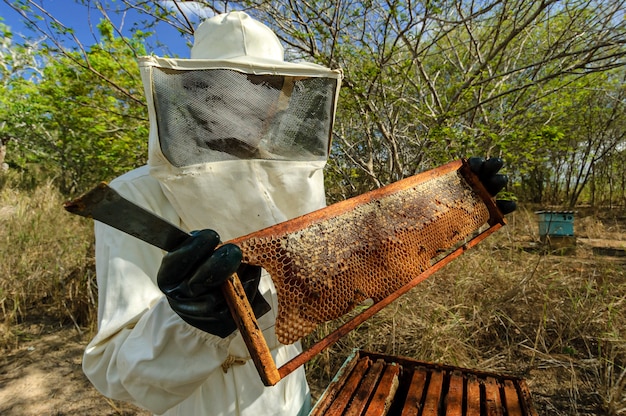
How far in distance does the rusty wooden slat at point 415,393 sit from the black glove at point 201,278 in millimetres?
986

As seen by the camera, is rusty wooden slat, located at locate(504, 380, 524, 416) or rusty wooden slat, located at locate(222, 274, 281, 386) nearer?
rusty wooden slat, located at locate(222, 274, 281, 386)

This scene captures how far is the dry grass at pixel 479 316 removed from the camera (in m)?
3.16

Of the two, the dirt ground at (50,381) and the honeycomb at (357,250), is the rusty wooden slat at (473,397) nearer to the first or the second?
the honeycomb at (357,250)

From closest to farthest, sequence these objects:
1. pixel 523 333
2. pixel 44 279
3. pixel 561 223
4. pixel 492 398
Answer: pixel 492 398 < pixel 523 333 < pixel 44 279 < pixel 561 223

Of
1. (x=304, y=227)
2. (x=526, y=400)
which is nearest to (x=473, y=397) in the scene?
(x=526, y=400)

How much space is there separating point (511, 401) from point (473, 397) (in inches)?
5.9

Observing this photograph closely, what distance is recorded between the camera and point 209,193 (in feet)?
4.21

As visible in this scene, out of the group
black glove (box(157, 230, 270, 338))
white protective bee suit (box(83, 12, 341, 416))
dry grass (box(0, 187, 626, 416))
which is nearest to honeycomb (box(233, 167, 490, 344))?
black glove (box(157, 230, 270, 338))

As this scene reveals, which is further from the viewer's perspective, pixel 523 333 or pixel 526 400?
pixel 523 333

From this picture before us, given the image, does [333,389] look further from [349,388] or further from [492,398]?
[492,398]

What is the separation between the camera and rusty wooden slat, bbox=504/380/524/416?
1.42 metres

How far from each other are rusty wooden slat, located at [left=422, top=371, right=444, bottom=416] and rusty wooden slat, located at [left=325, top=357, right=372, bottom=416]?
319 mm

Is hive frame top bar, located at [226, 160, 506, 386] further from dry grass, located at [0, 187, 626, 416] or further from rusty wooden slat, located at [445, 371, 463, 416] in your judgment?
dry grass, located at [0, 187, 626, 416]

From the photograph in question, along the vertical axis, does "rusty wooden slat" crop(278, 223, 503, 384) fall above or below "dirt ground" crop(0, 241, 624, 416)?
above
